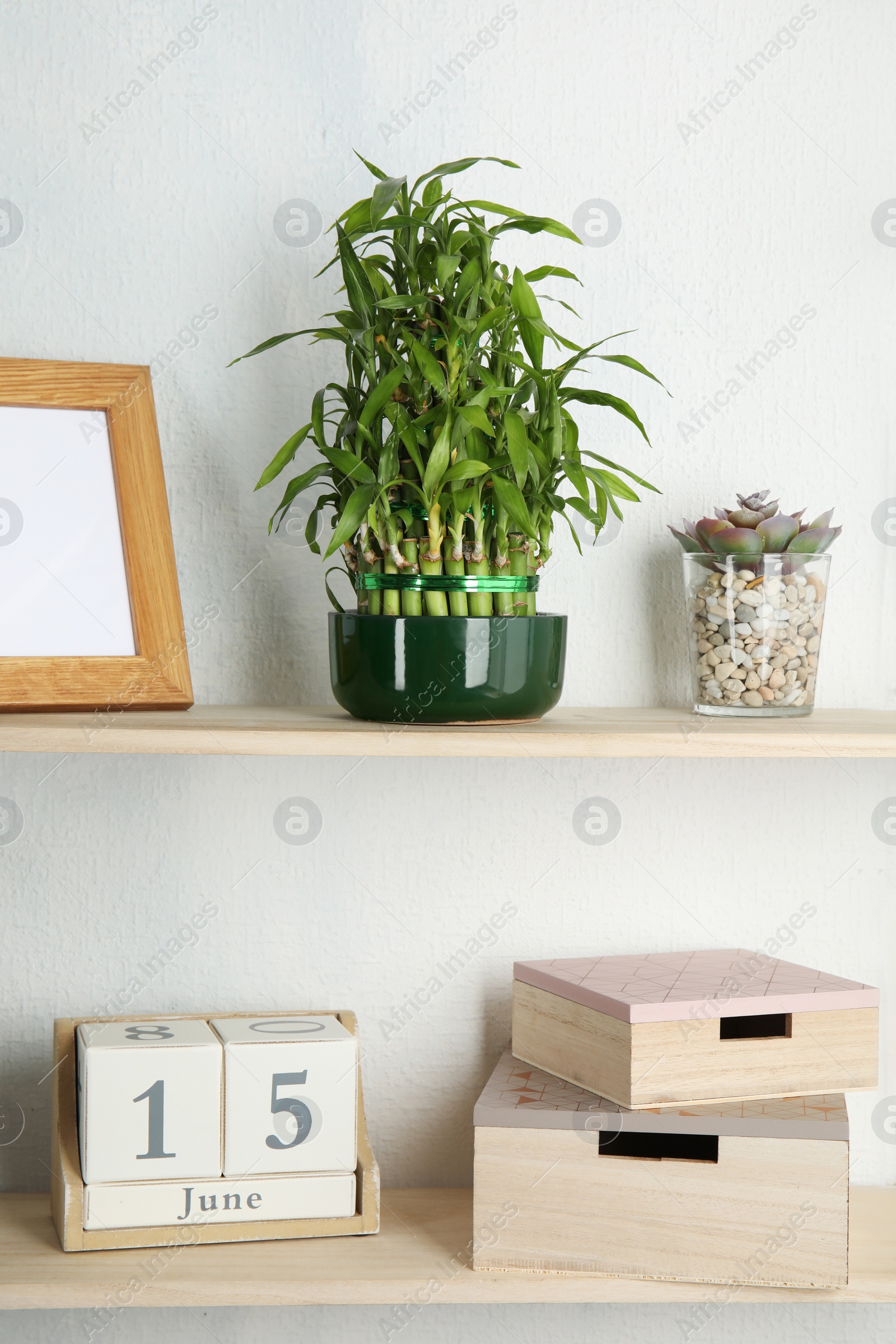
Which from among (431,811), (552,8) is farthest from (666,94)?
(431,811)

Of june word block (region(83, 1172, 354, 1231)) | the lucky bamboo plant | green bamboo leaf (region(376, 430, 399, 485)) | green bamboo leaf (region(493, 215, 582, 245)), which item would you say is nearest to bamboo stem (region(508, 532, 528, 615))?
the lucky bamboo plant

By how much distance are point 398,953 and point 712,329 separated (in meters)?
0.64

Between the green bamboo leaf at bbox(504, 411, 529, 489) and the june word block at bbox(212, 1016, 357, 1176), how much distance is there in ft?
1.51

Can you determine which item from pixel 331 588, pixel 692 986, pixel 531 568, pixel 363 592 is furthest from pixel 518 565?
pixel 692 986

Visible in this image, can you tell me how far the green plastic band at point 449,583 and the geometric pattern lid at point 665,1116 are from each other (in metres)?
0.40

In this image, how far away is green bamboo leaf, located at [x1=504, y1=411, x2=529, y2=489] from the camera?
77 cm

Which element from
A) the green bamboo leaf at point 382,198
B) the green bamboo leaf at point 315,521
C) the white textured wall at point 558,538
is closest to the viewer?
the green bamboo leaf at point 382,198

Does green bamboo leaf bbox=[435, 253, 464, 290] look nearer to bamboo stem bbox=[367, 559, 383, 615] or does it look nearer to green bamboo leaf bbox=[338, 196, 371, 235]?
green bamboo leaf bbox=[338, 196, 371, 235]

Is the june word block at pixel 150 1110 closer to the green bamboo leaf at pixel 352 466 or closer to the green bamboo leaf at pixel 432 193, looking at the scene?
the green bamboo leaf at pixel 352 466

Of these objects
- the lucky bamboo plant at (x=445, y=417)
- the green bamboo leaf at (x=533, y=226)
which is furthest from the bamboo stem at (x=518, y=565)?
the green bamboo leaf at (x=533, y=226)

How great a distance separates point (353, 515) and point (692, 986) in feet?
1.50

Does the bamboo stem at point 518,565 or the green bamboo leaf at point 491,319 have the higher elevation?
the green bamboo leaf at point 491,319

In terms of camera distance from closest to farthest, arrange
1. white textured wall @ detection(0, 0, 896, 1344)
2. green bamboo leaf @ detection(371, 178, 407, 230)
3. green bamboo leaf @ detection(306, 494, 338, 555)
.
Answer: green bamboo leaf @ detection(371, 178, 407, 230) → green bamboo leaf @ detection(306, 494, 338, 555) → white textured wall @ detection(0, 0, 896, 1344)

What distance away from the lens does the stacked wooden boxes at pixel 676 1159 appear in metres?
0.82
